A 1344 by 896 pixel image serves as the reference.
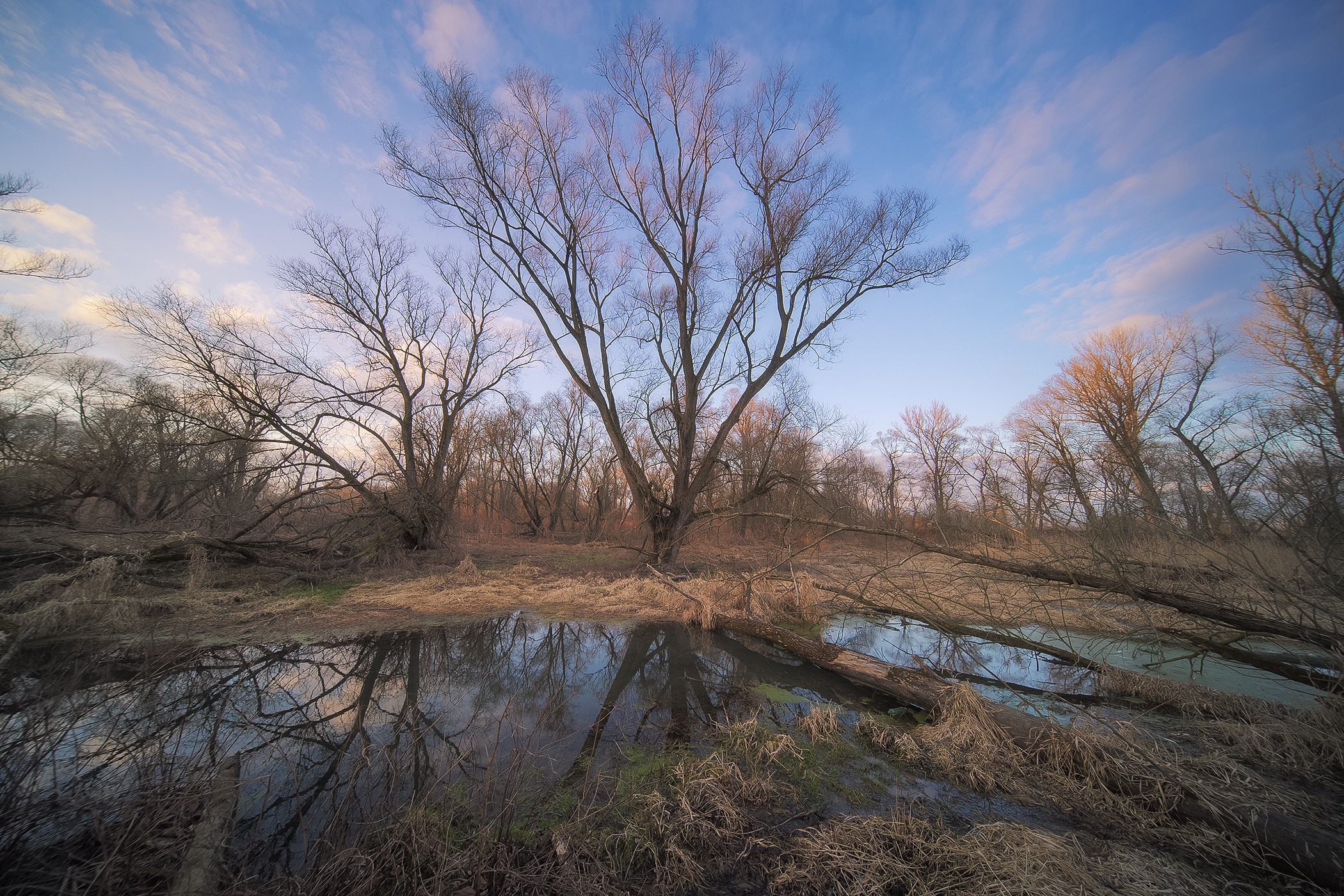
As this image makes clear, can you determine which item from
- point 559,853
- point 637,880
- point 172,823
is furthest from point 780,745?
point 172,823

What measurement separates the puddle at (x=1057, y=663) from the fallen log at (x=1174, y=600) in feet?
1.92

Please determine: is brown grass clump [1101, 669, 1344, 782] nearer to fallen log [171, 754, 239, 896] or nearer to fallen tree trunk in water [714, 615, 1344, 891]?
fallen tree trunk in water [714, 615, 1344, 891]

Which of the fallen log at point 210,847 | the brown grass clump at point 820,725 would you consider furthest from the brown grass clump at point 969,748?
the fallen log at point 210,847

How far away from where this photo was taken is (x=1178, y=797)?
311 cm

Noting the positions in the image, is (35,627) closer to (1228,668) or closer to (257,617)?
(257,617)

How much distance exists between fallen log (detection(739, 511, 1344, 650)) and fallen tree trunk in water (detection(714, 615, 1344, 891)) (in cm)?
136

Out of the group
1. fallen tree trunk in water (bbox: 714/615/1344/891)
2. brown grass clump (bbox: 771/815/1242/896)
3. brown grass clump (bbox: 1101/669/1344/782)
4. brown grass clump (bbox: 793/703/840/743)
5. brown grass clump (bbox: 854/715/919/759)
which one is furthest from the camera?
brown grass clump (bbox: 793/703/840/743)

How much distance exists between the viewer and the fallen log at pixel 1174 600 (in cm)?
401

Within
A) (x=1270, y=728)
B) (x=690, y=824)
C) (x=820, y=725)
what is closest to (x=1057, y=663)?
(x=1270, y=728)

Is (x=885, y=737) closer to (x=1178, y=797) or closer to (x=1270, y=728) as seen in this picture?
(x=1178, y=797)

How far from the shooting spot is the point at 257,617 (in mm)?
7703

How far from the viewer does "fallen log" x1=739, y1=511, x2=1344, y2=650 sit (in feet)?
13.1

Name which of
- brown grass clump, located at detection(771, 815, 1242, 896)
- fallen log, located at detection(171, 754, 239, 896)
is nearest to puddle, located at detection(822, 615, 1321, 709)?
brown grass clump, located at detection(771, 815, 1242, 896)

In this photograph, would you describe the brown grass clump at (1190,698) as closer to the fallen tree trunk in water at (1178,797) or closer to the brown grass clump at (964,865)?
the fallen tree trunk in water at (1178,797)
